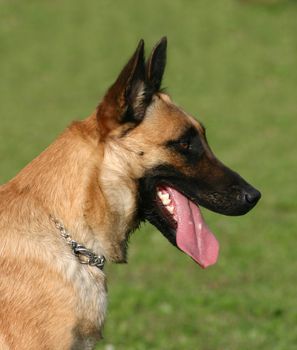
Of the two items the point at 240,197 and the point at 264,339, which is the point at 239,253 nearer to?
the point at 264,339

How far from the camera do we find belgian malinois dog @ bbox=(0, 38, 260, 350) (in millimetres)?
4336

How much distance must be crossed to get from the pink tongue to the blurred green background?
6.61ft

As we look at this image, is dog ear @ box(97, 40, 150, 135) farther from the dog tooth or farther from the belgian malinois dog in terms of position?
the dog tooth

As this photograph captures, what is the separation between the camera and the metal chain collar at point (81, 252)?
4.54 meters

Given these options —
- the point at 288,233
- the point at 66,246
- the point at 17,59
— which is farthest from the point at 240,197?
the point at 17,59

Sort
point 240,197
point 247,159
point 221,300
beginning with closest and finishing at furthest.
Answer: point 240,197, point 221,300, point 247,159

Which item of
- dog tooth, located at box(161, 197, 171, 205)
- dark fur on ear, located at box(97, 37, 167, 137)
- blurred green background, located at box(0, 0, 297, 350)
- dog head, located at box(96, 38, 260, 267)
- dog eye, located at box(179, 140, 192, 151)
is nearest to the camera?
dark fur on ear, located at box(97, 37, 167, 137)

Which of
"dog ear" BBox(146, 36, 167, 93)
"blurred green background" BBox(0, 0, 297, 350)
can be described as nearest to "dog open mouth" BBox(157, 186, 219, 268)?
"dog ear" BBox(146, 36, 167, 93)

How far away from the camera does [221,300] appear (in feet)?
27.0

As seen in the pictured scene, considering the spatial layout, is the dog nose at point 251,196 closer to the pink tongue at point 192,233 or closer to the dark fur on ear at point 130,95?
the pink tongue at point 192,233

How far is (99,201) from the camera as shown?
15.1 feet

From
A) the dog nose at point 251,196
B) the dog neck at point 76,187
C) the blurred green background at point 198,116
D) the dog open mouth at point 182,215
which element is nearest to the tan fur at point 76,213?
the dog neck at point 76,187

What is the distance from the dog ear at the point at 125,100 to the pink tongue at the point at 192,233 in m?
0.50

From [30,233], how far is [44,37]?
29389 mm
